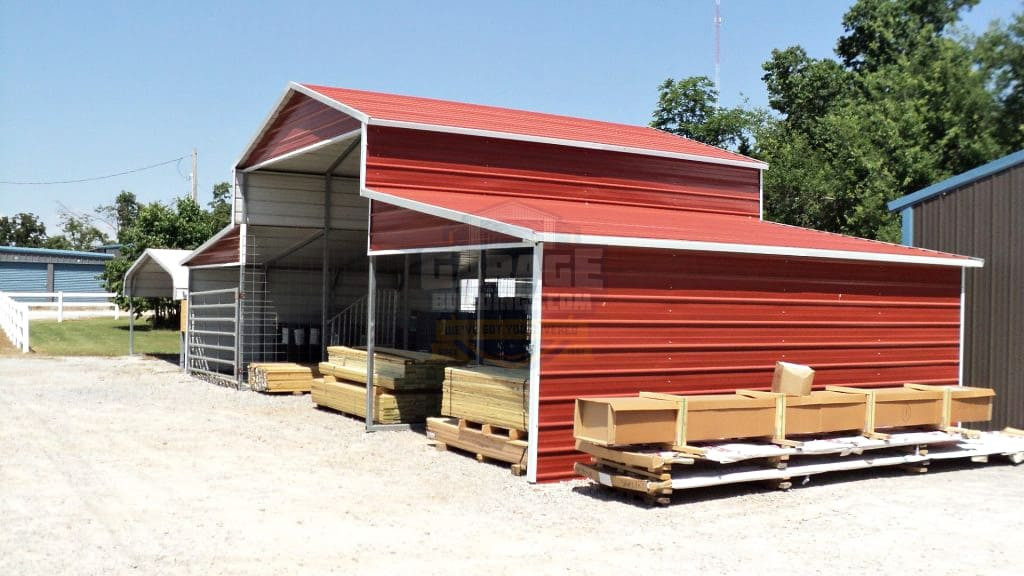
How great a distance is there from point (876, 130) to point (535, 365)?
2209cm

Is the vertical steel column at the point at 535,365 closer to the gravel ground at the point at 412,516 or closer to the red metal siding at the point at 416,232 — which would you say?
the gravel ground at the point at 412,516

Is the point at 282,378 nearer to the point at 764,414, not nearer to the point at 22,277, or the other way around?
the point at 764,414

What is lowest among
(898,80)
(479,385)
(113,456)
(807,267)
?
(113,456)

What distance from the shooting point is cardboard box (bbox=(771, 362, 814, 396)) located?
11172 millimetres

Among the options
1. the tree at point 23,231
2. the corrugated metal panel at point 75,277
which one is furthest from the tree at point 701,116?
the tree at point 23,231

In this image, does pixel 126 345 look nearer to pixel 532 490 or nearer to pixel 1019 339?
pixel 532 490

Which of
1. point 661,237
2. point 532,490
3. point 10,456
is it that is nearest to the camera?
point 532,490

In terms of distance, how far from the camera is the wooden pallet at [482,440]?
11.0m

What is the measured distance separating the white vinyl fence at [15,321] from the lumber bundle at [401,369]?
17610mm

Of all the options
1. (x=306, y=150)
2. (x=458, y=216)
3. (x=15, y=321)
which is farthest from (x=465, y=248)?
(x=15, y=321)

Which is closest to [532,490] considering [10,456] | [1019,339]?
[10,456]

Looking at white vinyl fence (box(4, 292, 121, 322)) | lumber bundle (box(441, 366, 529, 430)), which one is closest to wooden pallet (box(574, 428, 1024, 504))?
lumber bundle (box(441, 366, 529, 430))

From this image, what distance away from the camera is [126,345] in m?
32.1

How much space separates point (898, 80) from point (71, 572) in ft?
100
